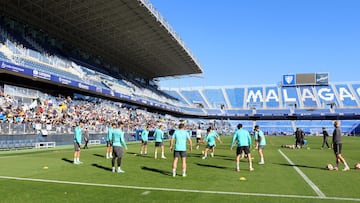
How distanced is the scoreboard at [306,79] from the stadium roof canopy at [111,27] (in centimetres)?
4950

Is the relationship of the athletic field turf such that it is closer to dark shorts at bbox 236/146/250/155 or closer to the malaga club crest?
dark shorts at bbox 236/146/250/155

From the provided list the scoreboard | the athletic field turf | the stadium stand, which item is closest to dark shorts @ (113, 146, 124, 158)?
the athletic field turf

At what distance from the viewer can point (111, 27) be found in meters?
47.0

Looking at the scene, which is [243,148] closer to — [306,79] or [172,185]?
[172,185]

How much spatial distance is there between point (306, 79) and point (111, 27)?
76485 mm

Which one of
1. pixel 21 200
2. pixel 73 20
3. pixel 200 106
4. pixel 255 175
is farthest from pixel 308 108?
pixel 21 200

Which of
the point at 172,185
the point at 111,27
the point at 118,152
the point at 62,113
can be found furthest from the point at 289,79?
the point at 172,185

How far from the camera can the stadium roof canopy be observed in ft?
128

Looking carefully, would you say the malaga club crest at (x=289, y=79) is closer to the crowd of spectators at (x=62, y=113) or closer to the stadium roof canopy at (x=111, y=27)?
the stadium roof canopy at (x=111, y=27)

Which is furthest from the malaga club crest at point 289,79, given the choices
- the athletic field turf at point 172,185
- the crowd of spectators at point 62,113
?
the athletic field turf at point 172,185

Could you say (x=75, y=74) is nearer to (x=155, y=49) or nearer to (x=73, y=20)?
(x=73, y=20)

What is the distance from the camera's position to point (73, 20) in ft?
143

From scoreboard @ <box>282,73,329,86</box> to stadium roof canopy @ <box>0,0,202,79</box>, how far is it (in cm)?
4950

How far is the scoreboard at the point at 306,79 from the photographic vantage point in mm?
105312
